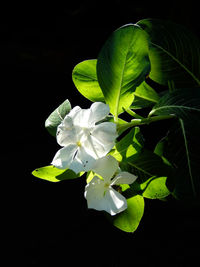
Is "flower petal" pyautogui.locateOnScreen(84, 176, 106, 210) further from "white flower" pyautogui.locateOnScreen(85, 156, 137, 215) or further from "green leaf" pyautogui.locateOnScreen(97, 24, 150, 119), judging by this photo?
"green leaf" pyautogui.locateOnScreen(97, 24, 150, 119)

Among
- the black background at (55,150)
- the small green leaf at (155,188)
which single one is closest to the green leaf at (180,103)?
the small green leaf at (155,188)

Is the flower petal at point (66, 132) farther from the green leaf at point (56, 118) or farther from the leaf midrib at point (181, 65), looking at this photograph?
the leaf midrib at point (181, 65)

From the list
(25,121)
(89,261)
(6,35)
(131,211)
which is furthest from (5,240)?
(6,35)

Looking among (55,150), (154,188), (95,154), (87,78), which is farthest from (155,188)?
(55,150)

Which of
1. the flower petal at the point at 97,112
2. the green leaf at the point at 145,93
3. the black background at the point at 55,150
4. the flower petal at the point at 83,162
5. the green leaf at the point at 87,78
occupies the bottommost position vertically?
the black background at the point at 55,150

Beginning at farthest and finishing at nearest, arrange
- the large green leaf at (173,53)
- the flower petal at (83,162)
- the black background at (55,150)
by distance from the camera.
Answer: the black background at (55,150) < the large green leaf at (173,53) < the flower petal at (83,162)
